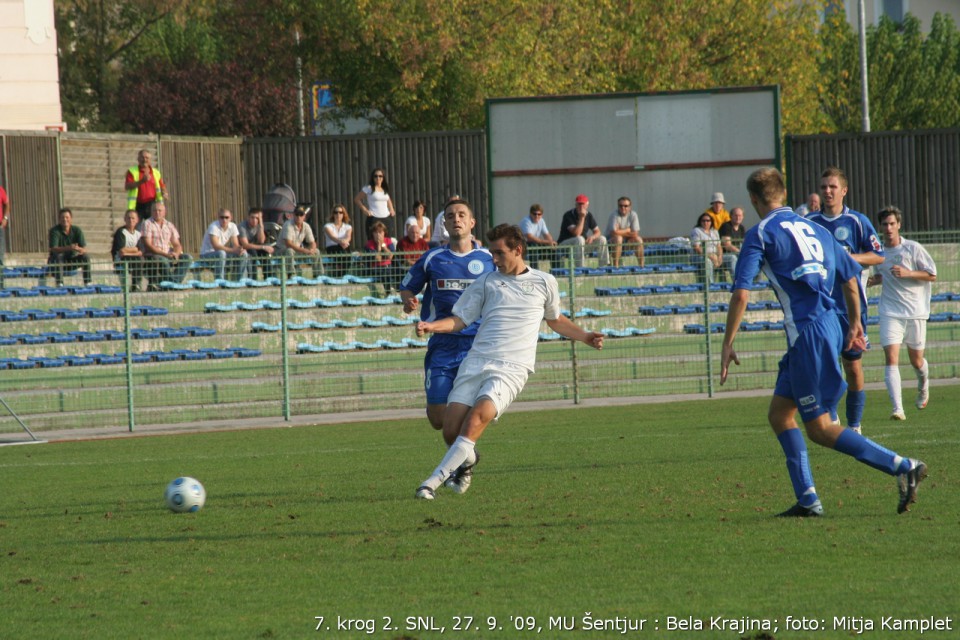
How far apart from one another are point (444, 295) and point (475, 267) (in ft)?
1.05

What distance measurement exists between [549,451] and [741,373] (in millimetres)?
7817

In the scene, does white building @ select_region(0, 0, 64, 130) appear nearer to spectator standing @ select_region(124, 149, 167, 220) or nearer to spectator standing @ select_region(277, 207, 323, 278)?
spectator standing @ select_region(124, 149, 167, 220)

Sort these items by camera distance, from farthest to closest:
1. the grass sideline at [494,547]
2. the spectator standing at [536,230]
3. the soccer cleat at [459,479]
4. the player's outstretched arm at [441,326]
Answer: the spectator standing at [536,230], the soccer cleat at [459,479], the player's outstretched arm at [441,326], the grass sideline at [494,547]

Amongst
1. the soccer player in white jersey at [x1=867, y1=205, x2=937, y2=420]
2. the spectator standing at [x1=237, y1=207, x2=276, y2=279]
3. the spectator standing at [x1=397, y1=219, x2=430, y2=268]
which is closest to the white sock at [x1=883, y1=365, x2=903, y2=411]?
the soccer player in white jersey at [x1=867, y1=205, x2=937, y2=420]

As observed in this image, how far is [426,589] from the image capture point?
649 centimetres

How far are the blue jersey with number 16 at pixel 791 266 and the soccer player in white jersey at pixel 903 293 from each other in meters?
6.83

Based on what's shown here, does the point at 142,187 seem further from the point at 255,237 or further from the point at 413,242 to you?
the point at 413,242

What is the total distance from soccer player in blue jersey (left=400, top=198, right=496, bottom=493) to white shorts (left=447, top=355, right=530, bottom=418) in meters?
0.94

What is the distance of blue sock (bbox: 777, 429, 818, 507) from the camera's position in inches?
314

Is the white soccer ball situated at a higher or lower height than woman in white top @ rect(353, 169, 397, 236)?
lower

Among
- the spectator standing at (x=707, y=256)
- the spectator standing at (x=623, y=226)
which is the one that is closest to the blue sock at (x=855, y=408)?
the spectator standing at (x=707, y=256)

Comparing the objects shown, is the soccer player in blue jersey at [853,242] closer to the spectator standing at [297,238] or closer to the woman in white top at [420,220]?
the woman in white top at [420,220]

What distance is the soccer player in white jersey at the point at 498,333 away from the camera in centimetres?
902

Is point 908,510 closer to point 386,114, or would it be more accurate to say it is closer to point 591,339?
point 591,339
